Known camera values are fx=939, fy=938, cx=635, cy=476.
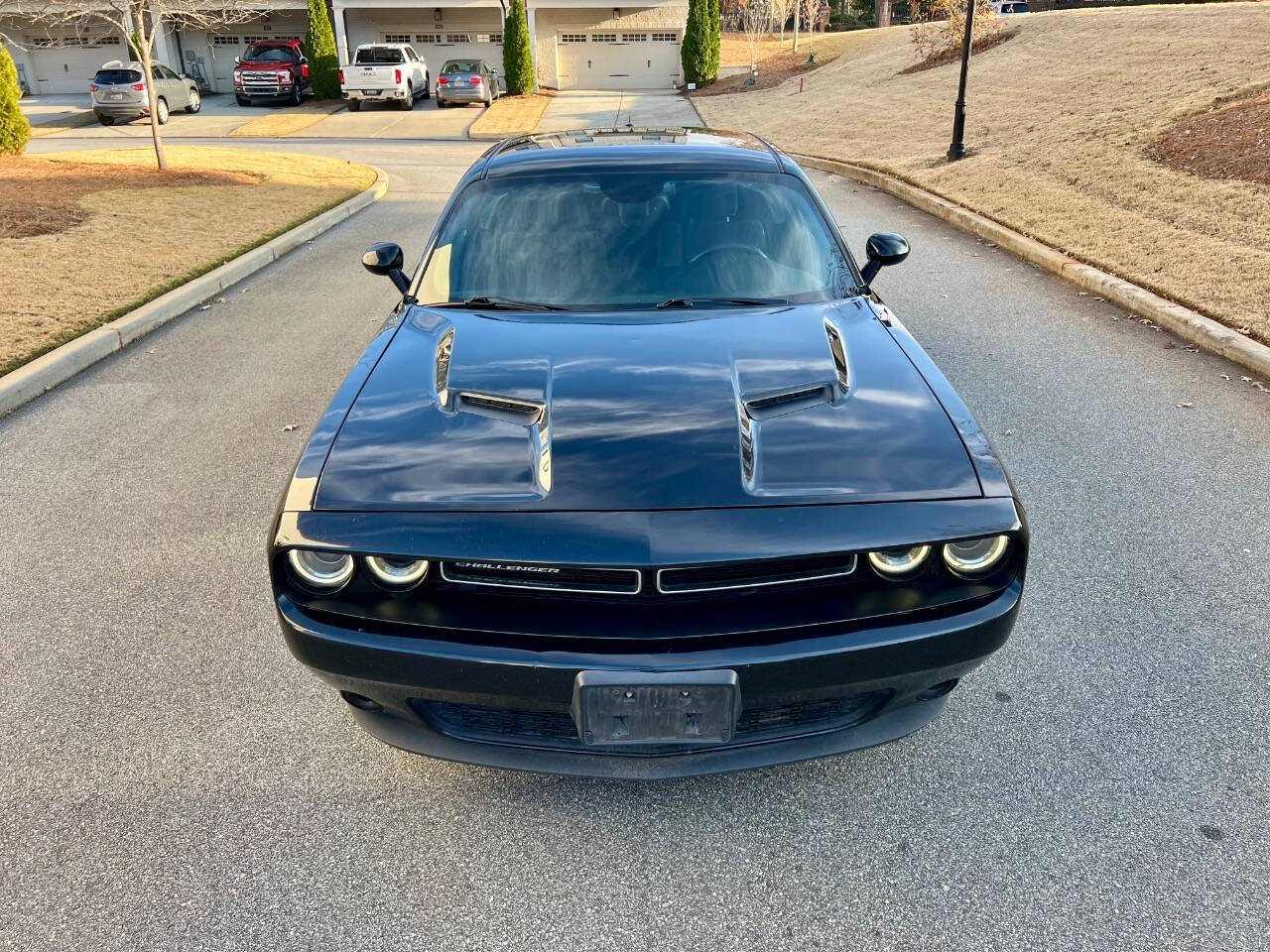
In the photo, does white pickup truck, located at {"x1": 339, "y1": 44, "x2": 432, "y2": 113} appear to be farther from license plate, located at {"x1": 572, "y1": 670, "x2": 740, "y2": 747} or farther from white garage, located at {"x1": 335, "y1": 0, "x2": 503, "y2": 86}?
license plate, located at {"x1": 572, "y1": 670, "x2": 740, "y2": 747}

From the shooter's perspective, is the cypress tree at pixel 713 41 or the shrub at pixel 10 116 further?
the cypress tree at pixel 713 41

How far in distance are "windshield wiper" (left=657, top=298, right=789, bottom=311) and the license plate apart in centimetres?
168

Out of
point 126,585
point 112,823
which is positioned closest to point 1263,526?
point 112,823

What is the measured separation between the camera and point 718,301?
3484 mm

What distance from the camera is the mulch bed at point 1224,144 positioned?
34.1 feet

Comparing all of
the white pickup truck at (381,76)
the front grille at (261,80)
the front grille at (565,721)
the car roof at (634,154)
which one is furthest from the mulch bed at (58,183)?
the front grille at (261,80)

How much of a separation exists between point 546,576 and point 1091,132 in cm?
1487

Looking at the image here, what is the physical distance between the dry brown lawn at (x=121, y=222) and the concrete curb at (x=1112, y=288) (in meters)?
8.07

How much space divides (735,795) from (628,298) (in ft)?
5.88

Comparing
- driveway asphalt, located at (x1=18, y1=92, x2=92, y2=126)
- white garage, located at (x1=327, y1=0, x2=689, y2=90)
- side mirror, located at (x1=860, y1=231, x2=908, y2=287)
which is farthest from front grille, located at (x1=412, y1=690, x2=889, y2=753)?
white garage, located at (x1=327, y1=0, x2=689, y2=90)

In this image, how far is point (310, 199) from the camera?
43.6 ft

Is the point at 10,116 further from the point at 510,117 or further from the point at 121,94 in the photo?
Answer: the point at 510,117

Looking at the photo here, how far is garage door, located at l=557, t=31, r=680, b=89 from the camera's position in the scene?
37.2m

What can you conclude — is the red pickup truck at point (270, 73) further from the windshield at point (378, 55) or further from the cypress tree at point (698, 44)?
the cypress tree at point (698, 44)
